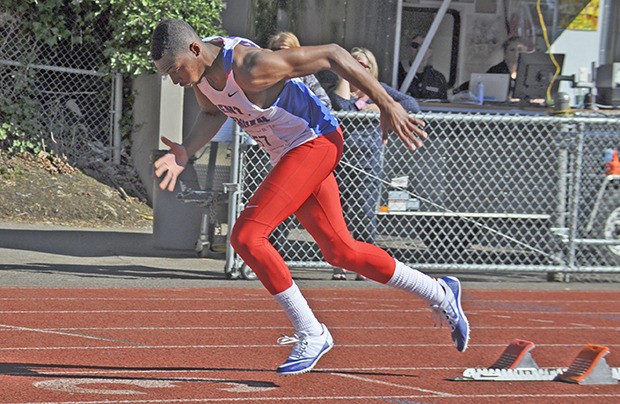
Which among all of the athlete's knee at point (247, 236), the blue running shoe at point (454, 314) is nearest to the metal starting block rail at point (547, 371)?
the blue running shoe at point (454, 314)

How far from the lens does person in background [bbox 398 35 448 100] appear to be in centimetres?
1212

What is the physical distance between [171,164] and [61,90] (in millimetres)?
10673

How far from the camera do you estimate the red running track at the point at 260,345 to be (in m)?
5.68

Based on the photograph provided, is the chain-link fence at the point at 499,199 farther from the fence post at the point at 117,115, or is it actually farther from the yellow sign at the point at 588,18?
the fence post at the point at 117,115

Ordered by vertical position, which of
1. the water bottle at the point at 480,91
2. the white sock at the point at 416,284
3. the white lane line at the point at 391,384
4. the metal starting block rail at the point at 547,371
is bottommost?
the white lane line at the point at 391,384

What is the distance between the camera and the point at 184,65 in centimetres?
555

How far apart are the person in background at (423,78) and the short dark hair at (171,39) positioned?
671cm

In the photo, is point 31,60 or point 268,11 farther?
point 31,60

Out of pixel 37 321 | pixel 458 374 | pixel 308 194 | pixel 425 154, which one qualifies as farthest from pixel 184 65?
pixel 425 154

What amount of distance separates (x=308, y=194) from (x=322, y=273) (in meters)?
5.18

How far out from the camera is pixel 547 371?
6.15 m

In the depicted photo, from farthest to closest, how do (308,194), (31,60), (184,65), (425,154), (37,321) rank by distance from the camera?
(31,60), (425,154), (37,321), (308,194), (184,65)

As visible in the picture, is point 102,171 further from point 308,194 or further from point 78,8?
point 308,194

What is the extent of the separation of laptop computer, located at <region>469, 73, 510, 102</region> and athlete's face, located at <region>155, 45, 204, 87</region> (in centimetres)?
716
